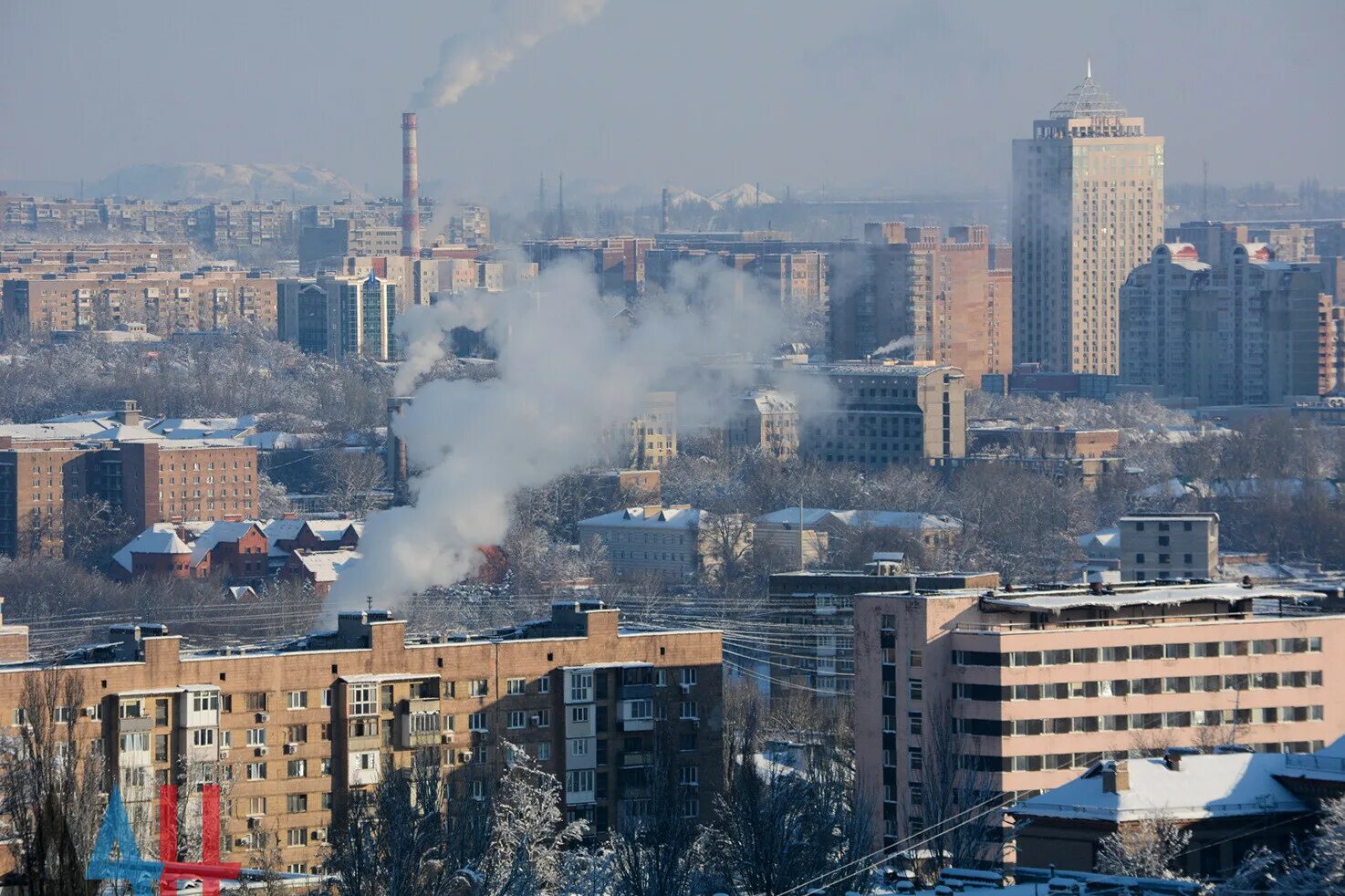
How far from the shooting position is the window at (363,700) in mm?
33219

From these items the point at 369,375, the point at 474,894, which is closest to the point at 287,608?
the point at 474,894

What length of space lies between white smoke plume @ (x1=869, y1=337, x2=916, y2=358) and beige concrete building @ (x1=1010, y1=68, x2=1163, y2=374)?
11.9 m

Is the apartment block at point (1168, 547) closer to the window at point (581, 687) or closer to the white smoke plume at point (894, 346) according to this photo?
the window at point (581, 687)

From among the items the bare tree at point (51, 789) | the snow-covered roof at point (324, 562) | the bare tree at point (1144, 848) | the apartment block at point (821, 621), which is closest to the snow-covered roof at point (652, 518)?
the snow-covered roof at point (324, 562)

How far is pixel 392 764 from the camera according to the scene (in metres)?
32.5

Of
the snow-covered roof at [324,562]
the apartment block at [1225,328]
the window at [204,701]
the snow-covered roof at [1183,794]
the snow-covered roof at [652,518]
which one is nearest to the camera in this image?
the snow-covered roof at [1183,794]

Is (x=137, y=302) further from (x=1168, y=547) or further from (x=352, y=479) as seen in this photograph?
(x=1168, y=547)

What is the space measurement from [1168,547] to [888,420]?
100 feet

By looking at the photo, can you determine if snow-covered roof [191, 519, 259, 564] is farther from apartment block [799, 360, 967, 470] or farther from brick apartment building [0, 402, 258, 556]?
apartment block [799, 360, 967, 470]

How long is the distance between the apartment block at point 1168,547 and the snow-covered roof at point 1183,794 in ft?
115

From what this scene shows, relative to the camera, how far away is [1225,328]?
114m

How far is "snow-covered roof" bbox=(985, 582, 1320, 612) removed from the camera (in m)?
32.4

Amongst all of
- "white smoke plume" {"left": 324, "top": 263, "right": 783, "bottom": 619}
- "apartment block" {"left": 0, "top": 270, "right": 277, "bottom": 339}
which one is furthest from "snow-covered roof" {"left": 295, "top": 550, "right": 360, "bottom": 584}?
"apartment block" {"left": 0, "top": 270, "right": 277, "bottom": 339}

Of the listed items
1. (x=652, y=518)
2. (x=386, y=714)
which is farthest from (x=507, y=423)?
(x=386, y=714)
